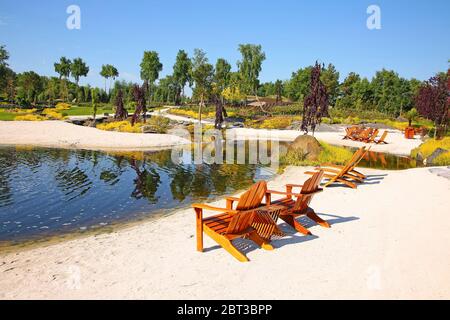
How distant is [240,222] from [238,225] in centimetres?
6

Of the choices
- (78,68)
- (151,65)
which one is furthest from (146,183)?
(78,68)

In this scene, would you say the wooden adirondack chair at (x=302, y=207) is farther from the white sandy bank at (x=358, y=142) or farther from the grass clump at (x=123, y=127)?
the grass clump at (x=123, y=127)

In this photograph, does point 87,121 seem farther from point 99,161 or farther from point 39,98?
point 39,98

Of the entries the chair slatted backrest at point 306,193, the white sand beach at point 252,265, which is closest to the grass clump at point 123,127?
the white sand beach at point 252,265

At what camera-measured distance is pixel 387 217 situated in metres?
6.85

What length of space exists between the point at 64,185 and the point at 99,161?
4.69 m

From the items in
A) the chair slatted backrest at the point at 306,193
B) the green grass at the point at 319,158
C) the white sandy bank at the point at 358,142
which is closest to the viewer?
the chair slatted backrest at the point at 306,193

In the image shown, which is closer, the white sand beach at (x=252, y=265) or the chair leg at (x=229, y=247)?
the white sand beach at (x=252, y=265)

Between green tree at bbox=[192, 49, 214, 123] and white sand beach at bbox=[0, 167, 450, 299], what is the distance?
102 ft

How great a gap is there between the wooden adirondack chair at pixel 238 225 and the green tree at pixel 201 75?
3170 centimetres

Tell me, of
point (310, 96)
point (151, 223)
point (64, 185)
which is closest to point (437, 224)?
point (151, 223)

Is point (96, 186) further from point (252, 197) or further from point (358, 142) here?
point (358, 142)

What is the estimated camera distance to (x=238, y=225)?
4957 mm

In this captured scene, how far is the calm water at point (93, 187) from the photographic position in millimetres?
7215
